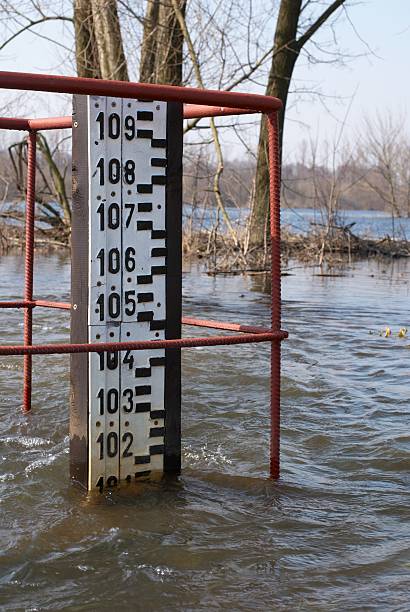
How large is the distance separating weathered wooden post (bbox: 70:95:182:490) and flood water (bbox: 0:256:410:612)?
26 centimetres

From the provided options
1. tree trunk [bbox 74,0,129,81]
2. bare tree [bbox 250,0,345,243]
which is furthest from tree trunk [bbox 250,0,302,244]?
tree trunk [bbox 74,0,129,81]

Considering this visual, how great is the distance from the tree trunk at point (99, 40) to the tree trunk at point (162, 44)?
0.54 meters

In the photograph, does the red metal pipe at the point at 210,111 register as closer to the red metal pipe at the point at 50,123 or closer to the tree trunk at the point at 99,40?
the red metal pipe at the point at 50,123

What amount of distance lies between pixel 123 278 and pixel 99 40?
45.8 ft

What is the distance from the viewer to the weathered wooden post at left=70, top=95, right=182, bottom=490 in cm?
376

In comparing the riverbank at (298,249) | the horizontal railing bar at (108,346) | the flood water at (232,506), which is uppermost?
the riverbank at (298,249)

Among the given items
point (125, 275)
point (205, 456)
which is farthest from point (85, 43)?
point (125, 275)

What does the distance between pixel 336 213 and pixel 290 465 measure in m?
15.6

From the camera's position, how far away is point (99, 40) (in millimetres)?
16859

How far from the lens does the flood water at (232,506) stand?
10.0ft

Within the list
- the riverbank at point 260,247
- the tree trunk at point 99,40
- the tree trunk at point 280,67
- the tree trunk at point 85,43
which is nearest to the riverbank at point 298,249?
the riverbank at point 260,247

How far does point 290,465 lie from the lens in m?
4.60

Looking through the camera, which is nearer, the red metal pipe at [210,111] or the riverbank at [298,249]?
the red metal pipe at [210,111]

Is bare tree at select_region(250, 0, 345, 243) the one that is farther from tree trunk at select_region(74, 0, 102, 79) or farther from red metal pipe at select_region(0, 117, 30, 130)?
red metal pipe at select_region(0, 117, 30, 130)
